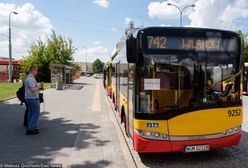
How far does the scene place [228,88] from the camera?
5961 mm

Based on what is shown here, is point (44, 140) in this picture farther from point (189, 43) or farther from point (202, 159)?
point (189, 43)

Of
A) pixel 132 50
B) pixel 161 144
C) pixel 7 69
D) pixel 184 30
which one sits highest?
pixel 7 69

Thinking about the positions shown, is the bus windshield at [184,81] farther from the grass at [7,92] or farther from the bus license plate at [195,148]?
the grass at [7,92]

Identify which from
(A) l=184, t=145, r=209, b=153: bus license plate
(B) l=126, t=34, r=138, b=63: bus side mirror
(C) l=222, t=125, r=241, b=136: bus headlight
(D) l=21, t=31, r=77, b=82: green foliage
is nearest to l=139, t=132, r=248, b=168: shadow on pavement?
(A) l=184, t=145, r=209, b=153: bus license plate

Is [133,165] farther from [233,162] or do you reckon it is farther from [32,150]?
[32,150]

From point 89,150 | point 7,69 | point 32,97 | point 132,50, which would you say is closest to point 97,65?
point 7,69

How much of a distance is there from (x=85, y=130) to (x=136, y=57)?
434 cm

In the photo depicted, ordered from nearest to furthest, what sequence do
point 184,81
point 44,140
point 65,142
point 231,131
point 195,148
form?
point 195,148 → point 184,81 → point 231,131 → point 65,142 → point 44,140

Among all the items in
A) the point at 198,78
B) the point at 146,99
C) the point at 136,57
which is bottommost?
the point at 146,99

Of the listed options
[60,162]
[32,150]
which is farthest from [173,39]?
[32,150]

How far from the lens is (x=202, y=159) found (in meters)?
5.98

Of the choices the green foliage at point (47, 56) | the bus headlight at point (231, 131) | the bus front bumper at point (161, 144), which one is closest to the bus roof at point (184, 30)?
the bus headlight at point (231, 131)

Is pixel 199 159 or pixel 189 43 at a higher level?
pixel 189 43

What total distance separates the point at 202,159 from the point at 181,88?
1596 millimetres
